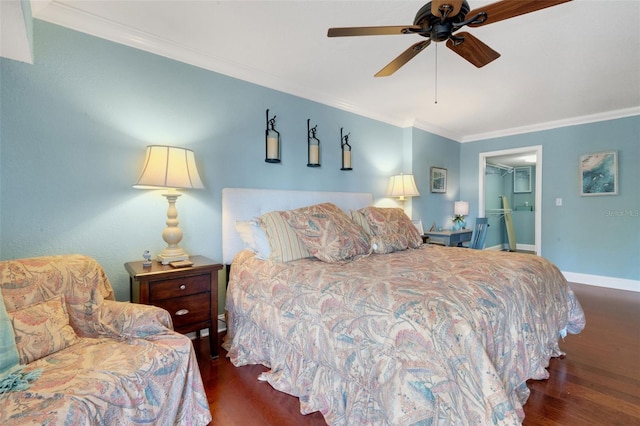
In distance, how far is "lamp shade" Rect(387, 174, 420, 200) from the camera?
12.6 feet

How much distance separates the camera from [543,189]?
462 centimetres

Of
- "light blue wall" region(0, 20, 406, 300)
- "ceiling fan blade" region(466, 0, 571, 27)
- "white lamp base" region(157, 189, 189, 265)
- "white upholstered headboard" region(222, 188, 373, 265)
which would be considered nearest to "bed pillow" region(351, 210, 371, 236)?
"white upholstered headboard" region(222, 188, 373, 265)

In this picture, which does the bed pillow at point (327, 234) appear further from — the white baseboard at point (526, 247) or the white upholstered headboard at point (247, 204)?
the white baseboard at point (526, 247)

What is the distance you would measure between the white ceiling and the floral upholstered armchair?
1.67 meters

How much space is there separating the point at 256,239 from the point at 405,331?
137cm

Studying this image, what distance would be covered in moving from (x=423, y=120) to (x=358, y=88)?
162cm

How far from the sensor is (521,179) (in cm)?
775

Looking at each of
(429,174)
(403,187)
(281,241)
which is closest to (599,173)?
(429,174)

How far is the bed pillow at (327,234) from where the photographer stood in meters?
2.12

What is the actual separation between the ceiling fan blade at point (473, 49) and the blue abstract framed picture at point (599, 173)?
3583mm

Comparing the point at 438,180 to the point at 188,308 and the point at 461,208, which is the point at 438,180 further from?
the point at 188,308

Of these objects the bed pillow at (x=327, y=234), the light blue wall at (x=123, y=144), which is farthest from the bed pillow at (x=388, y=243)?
the light blue wall at (x=123, y=144)

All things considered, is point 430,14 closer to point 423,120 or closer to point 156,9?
point 156,9

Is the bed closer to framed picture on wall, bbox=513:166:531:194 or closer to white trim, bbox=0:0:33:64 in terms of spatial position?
white trim, bbox=0:0:33:64
